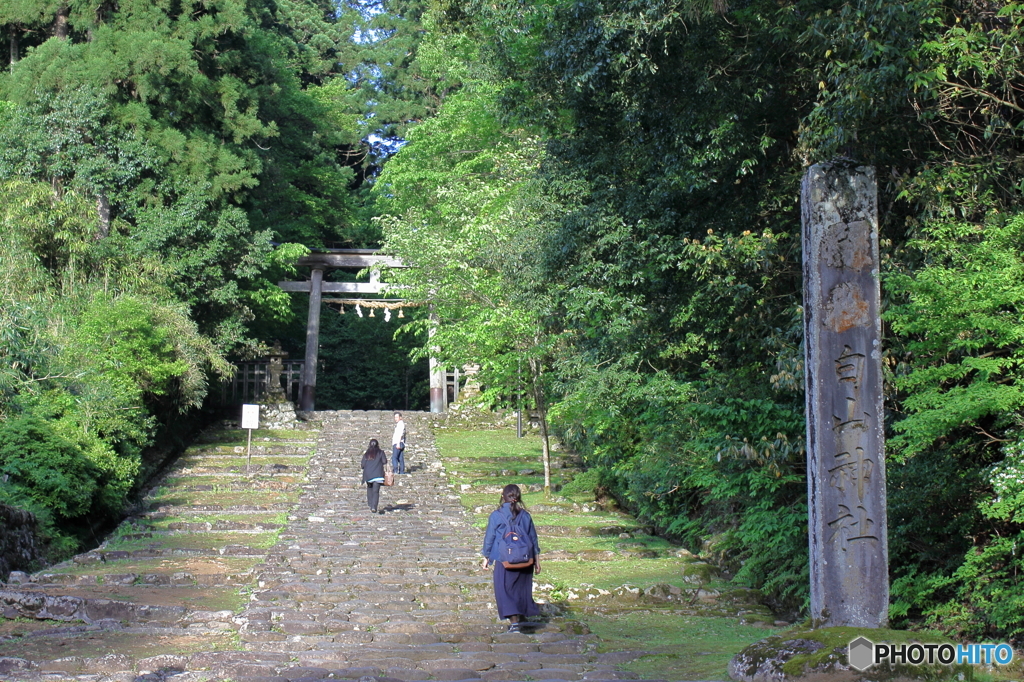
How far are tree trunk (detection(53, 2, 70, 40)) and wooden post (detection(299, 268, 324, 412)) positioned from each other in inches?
350

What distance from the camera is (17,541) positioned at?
437 inches

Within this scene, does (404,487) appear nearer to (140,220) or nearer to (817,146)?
(140,220)

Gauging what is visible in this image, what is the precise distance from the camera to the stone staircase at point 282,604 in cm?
687

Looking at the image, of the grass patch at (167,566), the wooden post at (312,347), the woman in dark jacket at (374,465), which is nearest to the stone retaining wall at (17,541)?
the grass patch at (167,566)

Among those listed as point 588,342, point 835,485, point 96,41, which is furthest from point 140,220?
point 835,485

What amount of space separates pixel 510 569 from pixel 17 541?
21.6 ft

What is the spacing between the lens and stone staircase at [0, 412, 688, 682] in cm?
687

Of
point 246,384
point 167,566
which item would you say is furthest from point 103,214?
point 167,566

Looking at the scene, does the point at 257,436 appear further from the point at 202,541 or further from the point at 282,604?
the point at 282,604

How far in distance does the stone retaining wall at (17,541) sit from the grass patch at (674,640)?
6.72m

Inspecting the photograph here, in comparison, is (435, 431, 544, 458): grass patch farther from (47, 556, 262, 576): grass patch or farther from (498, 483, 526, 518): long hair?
(498, 483, 526, 518): long hair

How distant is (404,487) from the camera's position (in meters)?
18.7
